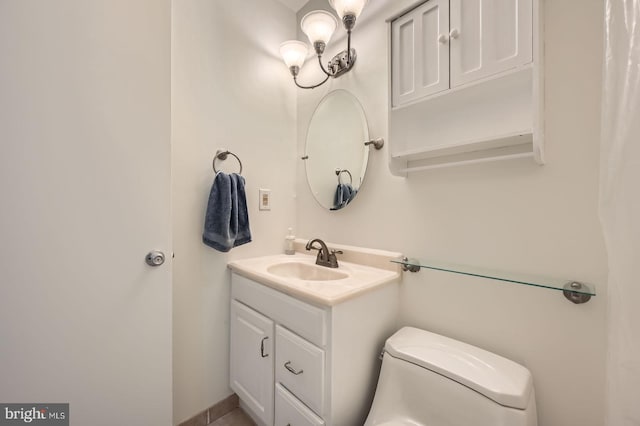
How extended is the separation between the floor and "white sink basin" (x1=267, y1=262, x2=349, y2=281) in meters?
0.80

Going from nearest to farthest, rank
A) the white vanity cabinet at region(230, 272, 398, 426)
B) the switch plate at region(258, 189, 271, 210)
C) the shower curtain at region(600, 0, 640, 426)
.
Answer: the shower curtain at region(600, 0, 640, 426) → the white vanity cabinet at region(230, 272, 398, 426) → the switch plate at region(258, 189, 271, 210)

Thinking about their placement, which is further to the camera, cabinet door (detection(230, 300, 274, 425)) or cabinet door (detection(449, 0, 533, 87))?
cabinet door (detection(230, 300, 274, 425))

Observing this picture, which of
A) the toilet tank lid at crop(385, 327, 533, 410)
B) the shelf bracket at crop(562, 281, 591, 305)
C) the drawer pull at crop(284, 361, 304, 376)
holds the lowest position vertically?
the drawer pull at crop(284, 361, 304, 376)

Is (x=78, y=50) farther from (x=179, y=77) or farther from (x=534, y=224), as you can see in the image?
(x=534, y=224)

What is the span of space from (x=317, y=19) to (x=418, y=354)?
5.26 feet

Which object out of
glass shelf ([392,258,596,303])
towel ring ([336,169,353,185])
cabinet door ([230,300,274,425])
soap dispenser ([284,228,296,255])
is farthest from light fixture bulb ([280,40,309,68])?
cabinet door ([230,300,274,425])

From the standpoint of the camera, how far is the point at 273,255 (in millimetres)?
1637

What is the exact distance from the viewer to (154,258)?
95 cm

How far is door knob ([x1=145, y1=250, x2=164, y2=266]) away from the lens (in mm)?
944

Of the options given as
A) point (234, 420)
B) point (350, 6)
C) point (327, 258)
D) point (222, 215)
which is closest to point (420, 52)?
point (350, 6)

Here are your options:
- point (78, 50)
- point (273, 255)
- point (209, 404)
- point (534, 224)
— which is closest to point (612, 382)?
point (534, 224)

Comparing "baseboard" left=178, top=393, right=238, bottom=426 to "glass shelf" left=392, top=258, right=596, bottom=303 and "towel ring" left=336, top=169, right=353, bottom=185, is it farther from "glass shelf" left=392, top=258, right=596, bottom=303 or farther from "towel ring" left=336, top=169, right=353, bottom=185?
"towel ring" left=336, top=169, right=353, bottom=185

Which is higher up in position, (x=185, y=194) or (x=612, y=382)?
(x=185, y=194)

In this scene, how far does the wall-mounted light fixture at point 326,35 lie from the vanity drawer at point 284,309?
1142 mm
